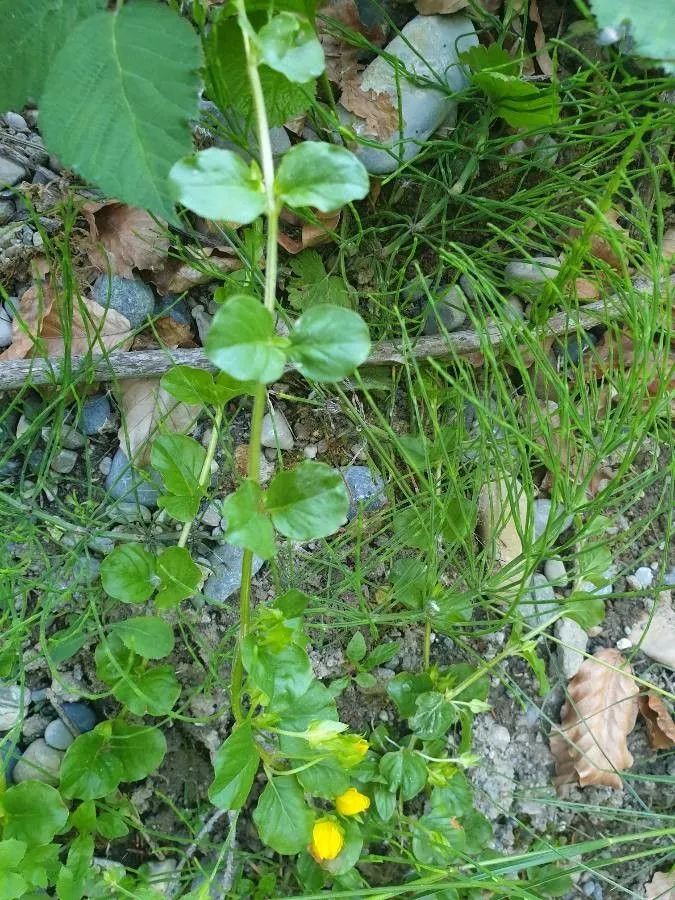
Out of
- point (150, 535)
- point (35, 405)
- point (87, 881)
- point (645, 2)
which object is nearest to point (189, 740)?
point (87, 881)

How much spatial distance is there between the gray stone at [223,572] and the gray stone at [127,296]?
438 millimetres

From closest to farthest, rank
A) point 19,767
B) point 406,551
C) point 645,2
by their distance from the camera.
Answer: point 645,2 → point 19,767 → point 406,551

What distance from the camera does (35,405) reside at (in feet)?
4.07

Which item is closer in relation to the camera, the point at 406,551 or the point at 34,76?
the point at 34,76

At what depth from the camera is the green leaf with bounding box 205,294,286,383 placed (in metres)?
0.64

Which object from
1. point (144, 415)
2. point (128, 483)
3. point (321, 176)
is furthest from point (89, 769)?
point (321, 176)

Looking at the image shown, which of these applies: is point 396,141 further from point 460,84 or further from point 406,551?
point 406,551

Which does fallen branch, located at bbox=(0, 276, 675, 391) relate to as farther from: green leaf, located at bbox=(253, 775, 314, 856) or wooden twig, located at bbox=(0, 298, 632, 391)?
green leaf, located at bbox=(253, 775, 314, 856)

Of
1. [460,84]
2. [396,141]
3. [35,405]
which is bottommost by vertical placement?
[35,405]

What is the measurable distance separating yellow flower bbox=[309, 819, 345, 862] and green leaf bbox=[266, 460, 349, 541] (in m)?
0.58

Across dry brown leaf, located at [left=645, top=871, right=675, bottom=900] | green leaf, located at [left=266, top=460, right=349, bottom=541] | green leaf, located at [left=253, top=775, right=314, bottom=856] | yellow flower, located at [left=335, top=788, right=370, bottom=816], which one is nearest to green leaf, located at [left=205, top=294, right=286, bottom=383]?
green leaf, located at [left=266, top=460, right=349, bottom=541]

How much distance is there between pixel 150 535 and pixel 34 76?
0.72 m

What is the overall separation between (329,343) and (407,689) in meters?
0.80

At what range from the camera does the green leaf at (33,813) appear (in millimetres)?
1050
